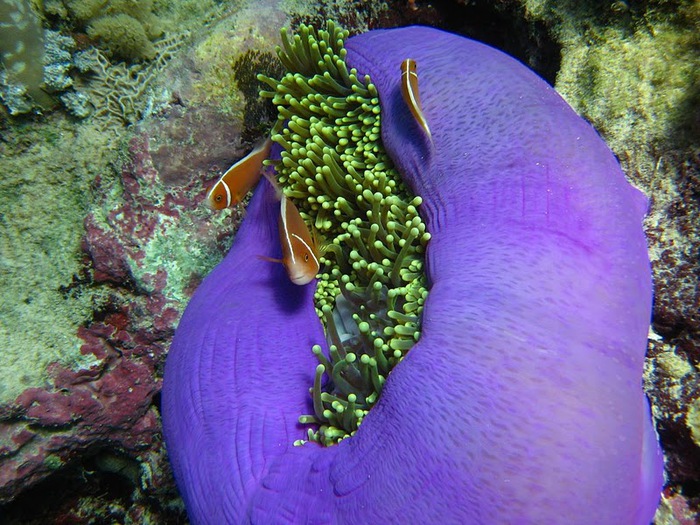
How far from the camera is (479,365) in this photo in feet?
3.34

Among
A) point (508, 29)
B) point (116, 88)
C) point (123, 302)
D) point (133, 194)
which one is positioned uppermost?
point (508, 29)

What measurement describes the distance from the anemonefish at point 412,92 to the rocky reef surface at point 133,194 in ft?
2.21

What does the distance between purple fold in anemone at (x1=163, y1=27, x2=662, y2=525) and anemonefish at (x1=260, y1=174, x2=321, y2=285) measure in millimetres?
227

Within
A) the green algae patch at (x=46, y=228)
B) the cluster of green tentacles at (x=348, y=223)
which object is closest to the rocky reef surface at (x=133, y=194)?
the green algae patch at (x=46, y=228)

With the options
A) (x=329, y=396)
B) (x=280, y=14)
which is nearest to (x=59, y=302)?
(x=329, y=396)

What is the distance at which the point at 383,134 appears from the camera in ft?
4.98

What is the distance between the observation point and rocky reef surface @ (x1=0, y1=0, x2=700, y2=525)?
1831 millimetres

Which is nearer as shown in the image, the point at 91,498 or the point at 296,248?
the point at 296,248

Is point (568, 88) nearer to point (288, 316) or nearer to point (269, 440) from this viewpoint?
point (288, 316)

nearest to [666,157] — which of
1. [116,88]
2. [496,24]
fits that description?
[496,24]

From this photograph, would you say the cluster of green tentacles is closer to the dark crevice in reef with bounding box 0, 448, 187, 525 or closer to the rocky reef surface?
the rocky reef surface

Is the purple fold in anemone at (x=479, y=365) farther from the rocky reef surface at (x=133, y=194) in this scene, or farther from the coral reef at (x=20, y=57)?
the coral reef at (x=20, y=57)

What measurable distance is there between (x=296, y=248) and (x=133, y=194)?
927mm

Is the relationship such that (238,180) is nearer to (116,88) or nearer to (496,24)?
(116,88)
